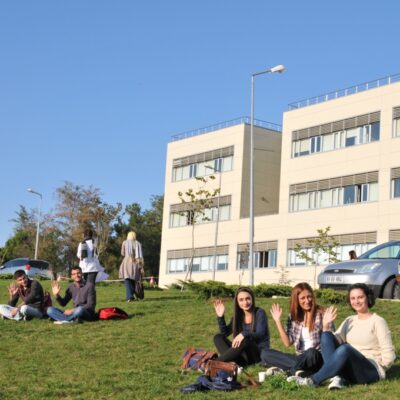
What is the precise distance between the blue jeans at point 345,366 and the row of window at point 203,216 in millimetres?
47033

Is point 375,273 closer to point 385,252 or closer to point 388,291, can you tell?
point 388,291

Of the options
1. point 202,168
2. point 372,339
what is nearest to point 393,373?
point 372,339

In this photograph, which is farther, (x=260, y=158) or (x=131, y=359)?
(x=260, y=158)

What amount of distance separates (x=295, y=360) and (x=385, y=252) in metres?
11.6

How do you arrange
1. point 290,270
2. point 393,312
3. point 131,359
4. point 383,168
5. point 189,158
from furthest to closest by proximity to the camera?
1. point 189,158
2. point 290,270
3. point 383,168
4. point 393,312
5. point 131,359

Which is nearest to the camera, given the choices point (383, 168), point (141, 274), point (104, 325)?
point (104, 325)

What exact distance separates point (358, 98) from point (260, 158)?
11.4 meters

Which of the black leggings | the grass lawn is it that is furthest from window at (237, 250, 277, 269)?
Answer: the black leggings

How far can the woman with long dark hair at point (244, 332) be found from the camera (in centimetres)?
1041

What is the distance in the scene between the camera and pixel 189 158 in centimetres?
6397

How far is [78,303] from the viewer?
16.0m

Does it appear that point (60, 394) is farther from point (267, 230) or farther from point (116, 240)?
point (116, 240)

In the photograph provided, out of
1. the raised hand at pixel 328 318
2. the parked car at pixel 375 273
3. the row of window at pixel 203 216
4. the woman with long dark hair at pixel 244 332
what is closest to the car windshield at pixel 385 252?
the parked car at pixel 375 273

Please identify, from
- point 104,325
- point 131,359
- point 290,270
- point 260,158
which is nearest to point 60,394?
point 131,359
